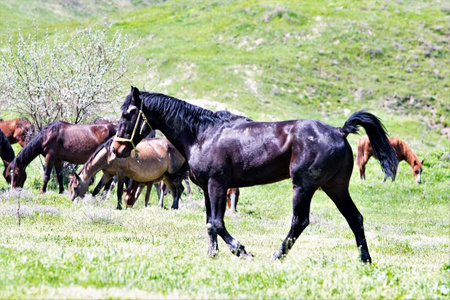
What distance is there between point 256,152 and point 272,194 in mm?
14152

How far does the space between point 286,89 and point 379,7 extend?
769 inches

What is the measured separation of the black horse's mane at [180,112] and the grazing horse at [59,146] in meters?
9.79

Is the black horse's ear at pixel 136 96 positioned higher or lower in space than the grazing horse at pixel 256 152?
higher

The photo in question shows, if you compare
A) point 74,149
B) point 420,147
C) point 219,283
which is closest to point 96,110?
point 74,149

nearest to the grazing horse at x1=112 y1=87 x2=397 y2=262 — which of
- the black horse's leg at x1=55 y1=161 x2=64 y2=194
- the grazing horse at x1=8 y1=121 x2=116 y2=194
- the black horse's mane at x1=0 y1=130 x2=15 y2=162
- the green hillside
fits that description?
the grazing horse at x1=8 y1=121 x2=116 y2=194

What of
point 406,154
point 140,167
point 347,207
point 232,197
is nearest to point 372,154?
point 406,154

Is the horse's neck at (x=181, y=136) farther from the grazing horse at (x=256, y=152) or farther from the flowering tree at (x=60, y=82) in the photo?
the flowering tree at (x=60, y=82)

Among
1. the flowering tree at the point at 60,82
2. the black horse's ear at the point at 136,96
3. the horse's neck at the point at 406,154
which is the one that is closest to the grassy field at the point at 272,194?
the horse's neck at the point at 406,154

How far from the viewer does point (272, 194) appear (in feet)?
74.7

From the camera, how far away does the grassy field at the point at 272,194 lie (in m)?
5.90

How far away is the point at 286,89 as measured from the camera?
4216cm

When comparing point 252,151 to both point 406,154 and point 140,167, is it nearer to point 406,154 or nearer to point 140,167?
point 140,167

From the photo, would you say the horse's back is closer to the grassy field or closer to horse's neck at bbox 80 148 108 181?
the grassy field

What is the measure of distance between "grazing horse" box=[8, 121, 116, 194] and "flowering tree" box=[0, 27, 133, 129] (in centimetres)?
166
